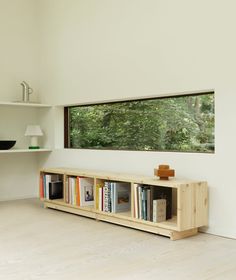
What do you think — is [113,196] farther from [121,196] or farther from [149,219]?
[149,219]

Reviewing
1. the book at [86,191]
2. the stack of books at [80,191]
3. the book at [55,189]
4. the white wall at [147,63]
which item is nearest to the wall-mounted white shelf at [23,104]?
the white wall at [147,63]

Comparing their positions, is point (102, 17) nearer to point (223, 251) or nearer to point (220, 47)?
point (220, 47)

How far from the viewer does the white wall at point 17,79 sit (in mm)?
5453

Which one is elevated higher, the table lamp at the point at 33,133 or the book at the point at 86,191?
the table lamp at the point at 33,133

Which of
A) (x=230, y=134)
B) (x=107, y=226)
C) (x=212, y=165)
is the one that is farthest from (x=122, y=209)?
(x=230, y=134)

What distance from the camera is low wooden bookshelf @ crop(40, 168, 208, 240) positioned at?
136 inches

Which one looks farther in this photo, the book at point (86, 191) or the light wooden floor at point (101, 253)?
the book at point (86, 191)

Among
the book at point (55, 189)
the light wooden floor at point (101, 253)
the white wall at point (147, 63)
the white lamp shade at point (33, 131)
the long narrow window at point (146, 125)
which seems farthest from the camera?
the white lamp shade at point (33, 131)

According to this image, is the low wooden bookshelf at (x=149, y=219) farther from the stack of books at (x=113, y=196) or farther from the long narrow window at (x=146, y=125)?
the long narrow window at (x=146, y=125)

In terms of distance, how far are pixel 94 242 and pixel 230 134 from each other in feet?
4.88

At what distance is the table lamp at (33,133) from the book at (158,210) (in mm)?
2397

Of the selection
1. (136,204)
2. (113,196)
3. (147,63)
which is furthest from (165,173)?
(147,63)

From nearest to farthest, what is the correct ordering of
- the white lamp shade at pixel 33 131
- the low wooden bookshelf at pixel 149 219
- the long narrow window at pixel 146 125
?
1. the low wooden bookshelf at pixel 149 219
2. the long narrow window at pixel 146 125
3. the white lamp shade at pixel 33 131

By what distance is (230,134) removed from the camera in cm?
355
